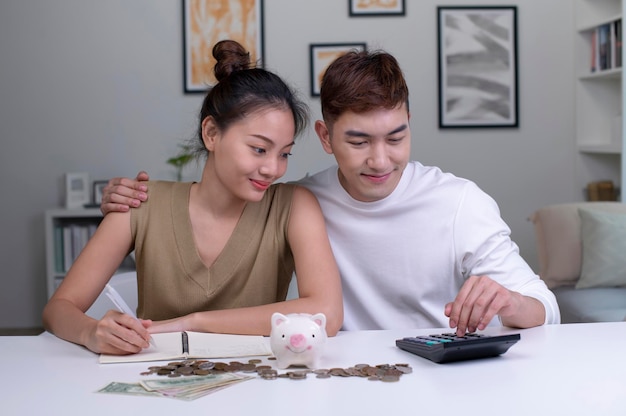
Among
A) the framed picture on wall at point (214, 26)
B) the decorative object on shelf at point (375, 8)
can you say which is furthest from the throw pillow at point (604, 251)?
the framed picture on wall at point (214, 26)

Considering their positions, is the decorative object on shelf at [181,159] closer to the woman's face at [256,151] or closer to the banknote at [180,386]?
the woman's face at [256,151]

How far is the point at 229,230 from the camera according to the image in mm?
1902

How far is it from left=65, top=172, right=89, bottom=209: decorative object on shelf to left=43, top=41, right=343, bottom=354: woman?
10.2 ft

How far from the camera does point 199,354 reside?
55.7 inches

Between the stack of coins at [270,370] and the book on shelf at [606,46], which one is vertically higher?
the book on shelf at [606,46]

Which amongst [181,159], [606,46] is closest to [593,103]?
[606,46]

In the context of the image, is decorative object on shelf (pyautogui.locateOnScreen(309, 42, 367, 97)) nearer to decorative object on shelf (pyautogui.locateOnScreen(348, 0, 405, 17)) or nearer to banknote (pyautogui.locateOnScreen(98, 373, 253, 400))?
decorative object on shelf (pyautogui.locateOnScreen(348, 0, 405, 17))

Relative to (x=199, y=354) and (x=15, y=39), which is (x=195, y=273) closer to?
(x=199, y=354)

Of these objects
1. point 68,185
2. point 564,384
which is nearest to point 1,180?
point 68,185

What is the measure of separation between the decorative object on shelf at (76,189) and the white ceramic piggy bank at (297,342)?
150 inches

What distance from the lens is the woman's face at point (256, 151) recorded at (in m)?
1.76

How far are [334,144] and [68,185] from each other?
337cm

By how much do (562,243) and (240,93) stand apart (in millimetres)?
2566

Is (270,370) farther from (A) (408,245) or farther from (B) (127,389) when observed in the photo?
(A) (408,245)
